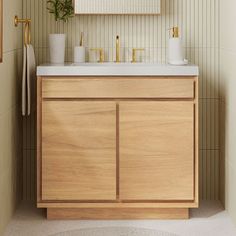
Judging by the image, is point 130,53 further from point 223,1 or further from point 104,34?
point 223,1

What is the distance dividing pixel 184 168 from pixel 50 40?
47.3 inches

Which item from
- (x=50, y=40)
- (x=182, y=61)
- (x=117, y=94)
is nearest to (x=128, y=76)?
(x=117, y=94)

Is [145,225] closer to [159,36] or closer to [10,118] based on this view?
[10,118]

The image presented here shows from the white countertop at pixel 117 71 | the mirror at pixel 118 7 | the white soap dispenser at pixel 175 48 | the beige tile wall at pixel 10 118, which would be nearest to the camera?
the beige tile wall at pixel 10 118

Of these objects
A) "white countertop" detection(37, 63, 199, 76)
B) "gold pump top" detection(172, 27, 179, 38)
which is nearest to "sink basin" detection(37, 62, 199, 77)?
"white countertop" detection(37, 63, 199, 76)

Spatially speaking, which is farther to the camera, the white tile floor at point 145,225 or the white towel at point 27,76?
the white towel at point 27,76

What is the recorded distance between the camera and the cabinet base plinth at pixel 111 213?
3.93 metres

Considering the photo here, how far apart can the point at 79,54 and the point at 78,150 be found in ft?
2.46

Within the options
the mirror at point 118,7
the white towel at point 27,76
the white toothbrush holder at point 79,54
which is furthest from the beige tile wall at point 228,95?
the white towel at point 27,76

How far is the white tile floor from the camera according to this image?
3670 millimetres

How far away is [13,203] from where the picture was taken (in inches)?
157

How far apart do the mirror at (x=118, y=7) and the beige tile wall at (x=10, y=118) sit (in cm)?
41

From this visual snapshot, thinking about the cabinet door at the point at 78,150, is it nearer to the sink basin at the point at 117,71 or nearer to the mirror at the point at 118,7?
the sink basin at the point at 117,71

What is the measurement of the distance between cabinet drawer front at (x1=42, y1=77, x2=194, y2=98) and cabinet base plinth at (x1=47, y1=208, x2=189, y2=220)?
69 cm
